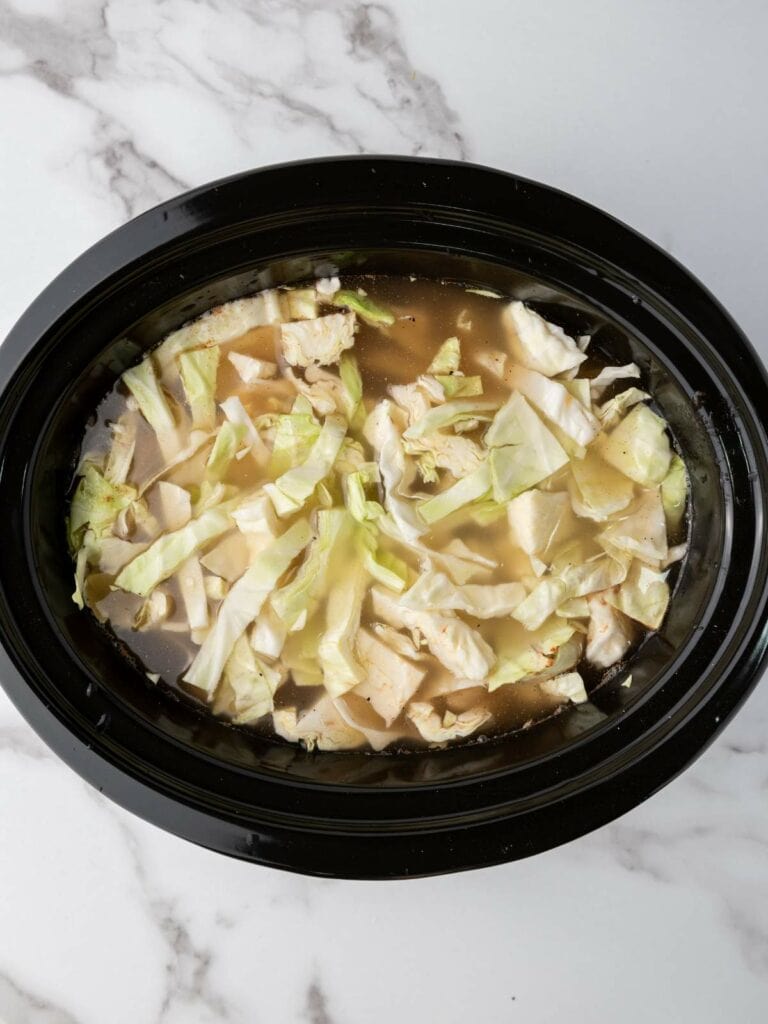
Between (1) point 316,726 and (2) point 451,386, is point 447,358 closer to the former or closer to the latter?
(2) point 451,386

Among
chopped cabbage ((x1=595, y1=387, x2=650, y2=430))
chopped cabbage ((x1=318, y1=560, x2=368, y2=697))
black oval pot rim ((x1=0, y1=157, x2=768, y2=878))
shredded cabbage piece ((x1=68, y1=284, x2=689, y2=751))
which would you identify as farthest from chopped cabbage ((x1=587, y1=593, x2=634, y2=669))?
chopped cabbage ((x1=318, y1=560, x2=368, y2=697))

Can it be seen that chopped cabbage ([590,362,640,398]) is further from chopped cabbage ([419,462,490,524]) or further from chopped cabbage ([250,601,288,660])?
chopped cabbage ([250,601,288,660])

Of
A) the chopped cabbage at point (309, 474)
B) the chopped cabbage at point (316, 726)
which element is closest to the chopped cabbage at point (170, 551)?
the chopped cabbage at point (309, 474)

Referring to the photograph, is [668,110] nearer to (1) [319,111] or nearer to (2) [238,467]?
(1) [319,111]

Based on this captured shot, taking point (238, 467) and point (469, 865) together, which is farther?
point (238, 467)

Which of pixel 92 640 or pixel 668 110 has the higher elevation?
pixel 668 110

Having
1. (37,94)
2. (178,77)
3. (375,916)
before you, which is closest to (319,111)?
(178,77)
